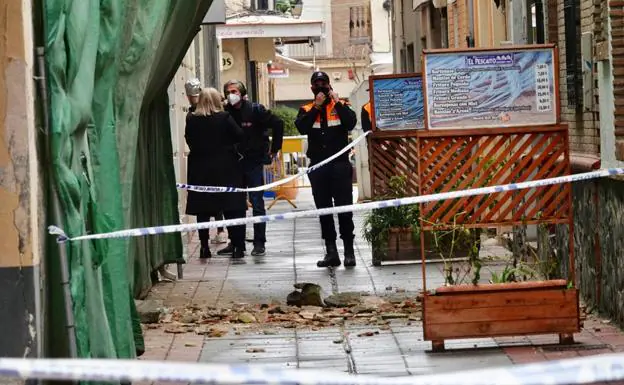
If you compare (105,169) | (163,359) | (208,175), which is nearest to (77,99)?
(105,169)

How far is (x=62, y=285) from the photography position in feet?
21.9

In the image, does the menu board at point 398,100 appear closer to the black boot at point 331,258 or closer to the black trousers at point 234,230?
the black boot at point 331,258

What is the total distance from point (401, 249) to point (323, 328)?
4325mm

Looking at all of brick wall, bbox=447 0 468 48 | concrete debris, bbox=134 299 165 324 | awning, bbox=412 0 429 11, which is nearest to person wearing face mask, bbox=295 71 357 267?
concrete debris, bbox=134 299 165 324

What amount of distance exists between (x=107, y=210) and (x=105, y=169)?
203 millimetres

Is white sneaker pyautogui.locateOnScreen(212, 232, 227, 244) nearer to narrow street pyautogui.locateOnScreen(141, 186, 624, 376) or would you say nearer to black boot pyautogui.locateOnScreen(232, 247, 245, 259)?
black boot pyautogui.locateOnScreen(232, 247, 245, 259)

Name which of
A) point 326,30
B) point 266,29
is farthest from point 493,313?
point 326,30

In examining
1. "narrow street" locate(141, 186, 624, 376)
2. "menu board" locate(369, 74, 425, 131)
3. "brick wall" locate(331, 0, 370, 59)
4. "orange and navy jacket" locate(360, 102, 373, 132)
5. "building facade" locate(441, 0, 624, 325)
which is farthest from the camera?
"brick wall" locate(331, 0, 370, 59)

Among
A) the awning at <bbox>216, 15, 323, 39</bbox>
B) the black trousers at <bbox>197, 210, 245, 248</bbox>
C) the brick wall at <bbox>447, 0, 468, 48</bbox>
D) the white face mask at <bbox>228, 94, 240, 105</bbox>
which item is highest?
the awning at <bbox>216, 15, 323, 39</bbox>

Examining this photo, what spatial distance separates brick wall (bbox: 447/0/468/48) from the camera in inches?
843

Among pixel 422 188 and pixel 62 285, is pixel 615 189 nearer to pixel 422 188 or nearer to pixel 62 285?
pixel 422 188

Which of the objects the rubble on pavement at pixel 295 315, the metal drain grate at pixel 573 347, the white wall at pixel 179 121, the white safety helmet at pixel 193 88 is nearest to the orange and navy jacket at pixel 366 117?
the white wall at pixel 179 121

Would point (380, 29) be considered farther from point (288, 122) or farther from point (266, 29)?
point (266, 29)

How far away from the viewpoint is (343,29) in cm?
7881
